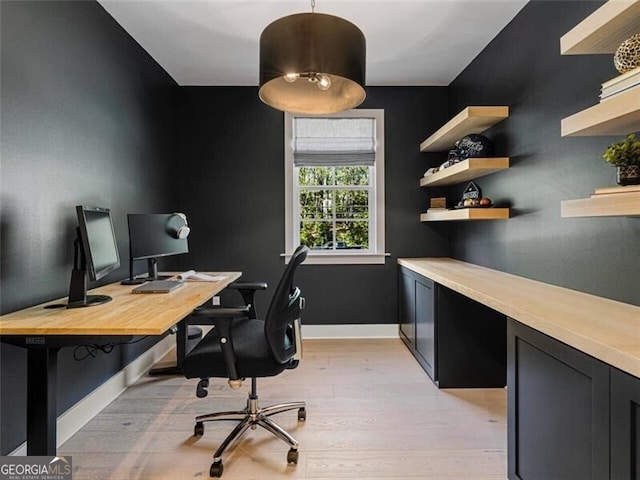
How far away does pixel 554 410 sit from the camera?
136 centimetres

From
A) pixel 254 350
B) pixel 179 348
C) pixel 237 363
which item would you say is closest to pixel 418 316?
pixel 254 350

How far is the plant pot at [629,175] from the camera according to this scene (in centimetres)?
141

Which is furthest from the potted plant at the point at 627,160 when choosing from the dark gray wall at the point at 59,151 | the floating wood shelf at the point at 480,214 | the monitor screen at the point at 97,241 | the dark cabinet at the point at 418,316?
the dark gray wall at the point at 59,151

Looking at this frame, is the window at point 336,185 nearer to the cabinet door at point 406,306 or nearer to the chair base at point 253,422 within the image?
the cabinet door at point 406,306

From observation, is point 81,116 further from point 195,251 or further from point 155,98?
point 195,251

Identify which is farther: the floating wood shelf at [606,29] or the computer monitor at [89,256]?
the computer monitor at [89,256]

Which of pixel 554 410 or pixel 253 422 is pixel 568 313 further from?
pixel 253 422

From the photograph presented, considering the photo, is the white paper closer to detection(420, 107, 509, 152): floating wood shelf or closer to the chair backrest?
the chair backrest

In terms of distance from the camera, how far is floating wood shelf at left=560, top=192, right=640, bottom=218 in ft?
4.32

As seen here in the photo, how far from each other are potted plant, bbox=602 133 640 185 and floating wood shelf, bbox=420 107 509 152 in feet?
4.70

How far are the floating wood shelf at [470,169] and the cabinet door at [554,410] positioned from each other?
149 centimetres

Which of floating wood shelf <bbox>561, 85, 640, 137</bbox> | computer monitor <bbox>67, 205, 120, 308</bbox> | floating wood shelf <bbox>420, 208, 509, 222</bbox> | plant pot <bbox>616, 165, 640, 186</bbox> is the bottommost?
computer monitor <bbox>67, 205, 120, 308</bbox>

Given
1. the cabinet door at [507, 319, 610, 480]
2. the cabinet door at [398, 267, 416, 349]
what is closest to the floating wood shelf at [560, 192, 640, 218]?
the cabinet door at [507, 319, 610, 480]

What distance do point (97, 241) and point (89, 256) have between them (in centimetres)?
21
